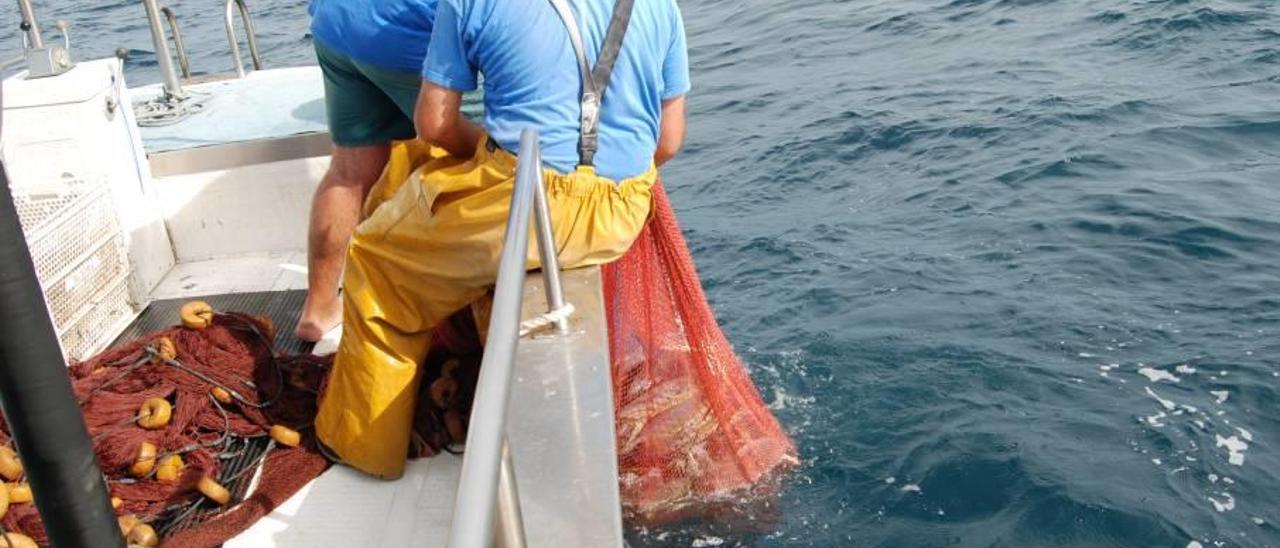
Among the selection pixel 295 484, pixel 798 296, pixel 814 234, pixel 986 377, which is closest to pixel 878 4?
pixel 814 234

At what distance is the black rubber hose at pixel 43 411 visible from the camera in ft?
5.08

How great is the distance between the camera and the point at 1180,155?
8.34 m

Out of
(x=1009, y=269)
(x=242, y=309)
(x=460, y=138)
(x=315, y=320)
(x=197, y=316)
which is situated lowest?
(x=1009, y=269)

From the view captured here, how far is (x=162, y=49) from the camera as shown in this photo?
21.2 ft

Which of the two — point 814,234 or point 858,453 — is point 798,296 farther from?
point 858,453

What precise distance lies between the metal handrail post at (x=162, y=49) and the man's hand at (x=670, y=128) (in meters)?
3.45

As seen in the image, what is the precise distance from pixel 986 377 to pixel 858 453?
98cm

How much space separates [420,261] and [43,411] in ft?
6.85

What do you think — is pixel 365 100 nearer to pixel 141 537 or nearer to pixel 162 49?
pixel 141 537

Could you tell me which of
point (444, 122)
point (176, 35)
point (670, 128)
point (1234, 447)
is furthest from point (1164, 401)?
point (176, 35)

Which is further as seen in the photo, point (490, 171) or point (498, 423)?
point (490, 171)

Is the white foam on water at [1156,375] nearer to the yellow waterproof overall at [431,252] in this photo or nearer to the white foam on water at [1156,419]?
the white foam on water at [1156,419]

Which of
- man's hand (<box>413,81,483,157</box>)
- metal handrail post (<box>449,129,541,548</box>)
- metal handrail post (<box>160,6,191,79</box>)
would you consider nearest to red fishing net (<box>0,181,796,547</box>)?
man's hand (<box>413,81,483,157</box>)

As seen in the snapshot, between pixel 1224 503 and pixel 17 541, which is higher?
pixel 17 541
